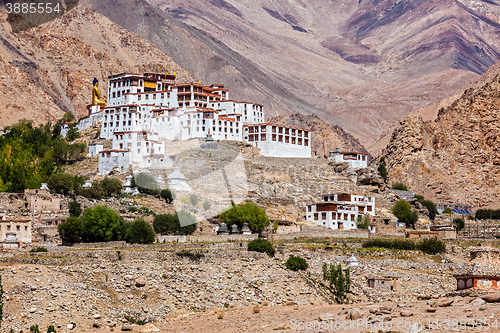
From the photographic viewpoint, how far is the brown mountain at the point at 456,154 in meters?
111

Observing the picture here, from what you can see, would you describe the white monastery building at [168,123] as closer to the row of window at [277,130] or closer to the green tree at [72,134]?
the row of window at [277,130]

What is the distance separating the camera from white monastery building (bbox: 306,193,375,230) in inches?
3118

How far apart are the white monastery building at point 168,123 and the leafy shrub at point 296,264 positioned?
145ft

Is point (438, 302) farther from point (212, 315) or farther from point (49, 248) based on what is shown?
point (49, 248)

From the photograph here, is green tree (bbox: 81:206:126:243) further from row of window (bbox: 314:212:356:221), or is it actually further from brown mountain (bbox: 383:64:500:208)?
brown mountain (bbox: 383:64:500:208)

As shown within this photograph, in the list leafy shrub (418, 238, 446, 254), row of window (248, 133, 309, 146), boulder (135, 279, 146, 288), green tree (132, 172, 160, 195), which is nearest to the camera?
boulder (135, 279, 146, 288)

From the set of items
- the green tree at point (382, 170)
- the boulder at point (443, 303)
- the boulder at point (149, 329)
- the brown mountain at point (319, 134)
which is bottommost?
the boulder at point (149, 329)

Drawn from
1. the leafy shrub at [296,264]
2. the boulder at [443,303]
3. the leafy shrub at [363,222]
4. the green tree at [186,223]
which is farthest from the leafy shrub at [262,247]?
the leafy shrub at [363,222]

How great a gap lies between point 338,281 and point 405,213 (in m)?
39.5

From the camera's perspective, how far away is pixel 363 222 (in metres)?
79.5

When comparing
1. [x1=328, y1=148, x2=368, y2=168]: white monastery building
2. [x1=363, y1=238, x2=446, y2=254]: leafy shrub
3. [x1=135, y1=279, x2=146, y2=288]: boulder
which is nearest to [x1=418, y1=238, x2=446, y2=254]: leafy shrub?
[x1=363, y1=238, x2=446, y2=254]: leafy shrub

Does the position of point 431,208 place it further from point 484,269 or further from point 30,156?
point 484,269

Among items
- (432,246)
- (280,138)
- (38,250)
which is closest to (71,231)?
(38,250)

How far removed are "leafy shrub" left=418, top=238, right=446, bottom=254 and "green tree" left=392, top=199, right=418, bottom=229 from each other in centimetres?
2205
